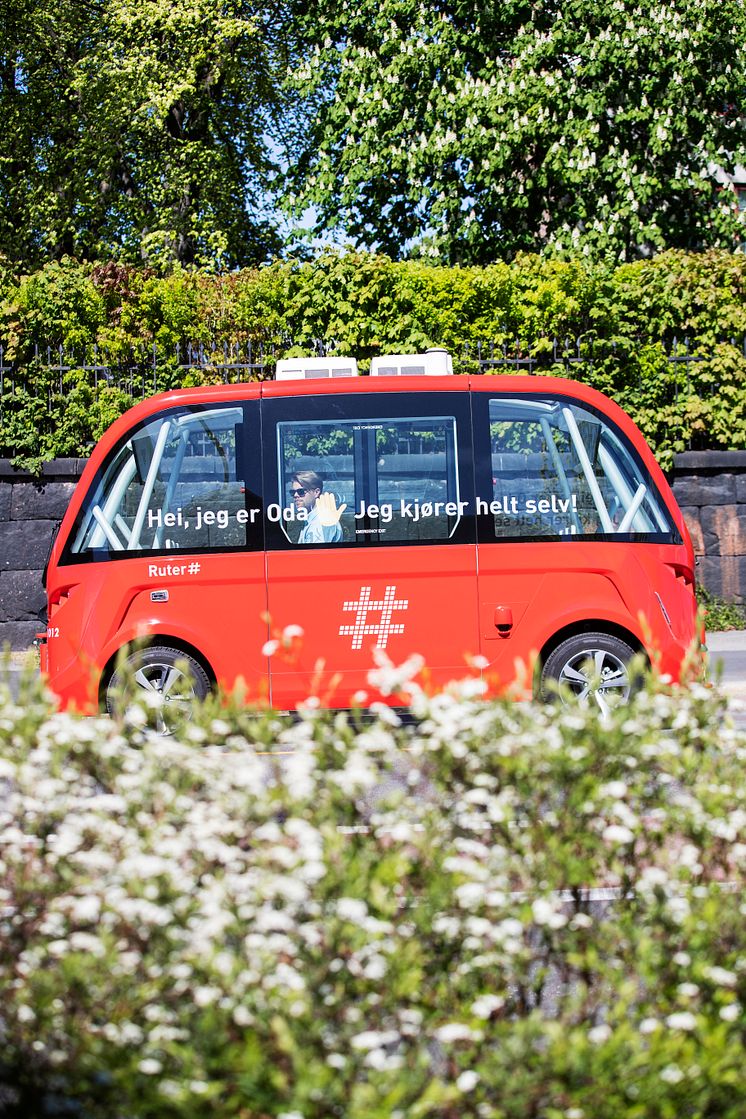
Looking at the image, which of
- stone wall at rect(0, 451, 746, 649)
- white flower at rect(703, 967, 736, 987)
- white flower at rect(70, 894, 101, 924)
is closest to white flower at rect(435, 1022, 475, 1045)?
Answer: white flower at rect(703, 967, 736, 987)

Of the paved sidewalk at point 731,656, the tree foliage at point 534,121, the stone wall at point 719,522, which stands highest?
the tree foliage at point 534,121

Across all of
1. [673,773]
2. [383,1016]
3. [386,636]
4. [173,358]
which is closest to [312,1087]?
[383,1016]

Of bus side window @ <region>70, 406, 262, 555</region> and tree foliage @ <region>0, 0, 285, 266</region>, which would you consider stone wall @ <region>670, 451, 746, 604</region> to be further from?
tree foliage @ <region>0, 0, 285, 266</region>

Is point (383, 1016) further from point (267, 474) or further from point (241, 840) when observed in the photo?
point (267, 474)

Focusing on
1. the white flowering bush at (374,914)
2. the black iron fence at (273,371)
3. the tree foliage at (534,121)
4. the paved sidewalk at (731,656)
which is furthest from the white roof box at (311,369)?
the tree foliage at (534,121)

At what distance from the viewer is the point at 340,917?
290 cm

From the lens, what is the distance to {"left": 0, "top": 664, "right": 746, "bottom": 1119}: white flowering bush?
272cm

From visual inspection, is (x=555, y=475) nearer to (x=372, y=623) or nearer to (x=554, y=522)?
(x=554, y=522)

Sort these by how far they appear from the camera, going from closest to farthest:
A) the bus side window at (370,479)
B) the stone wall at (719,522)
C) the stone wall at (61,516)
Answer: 1. the bus side window at (370,479)
2. the stone wall at (61,516)
3. the stone wall at (719,522)

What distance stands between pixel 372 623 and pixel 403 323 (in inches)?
268

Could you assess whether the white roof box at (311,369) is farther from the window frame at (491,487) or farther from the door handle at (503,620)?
the door handle at (503,620)

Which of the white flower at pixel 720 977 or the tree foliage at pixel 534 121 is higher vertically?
the tree foliage at pixel 534 121

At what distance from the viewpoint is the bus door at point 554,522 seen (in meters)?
8.86

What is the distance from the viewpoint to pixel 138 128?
2516 cm
